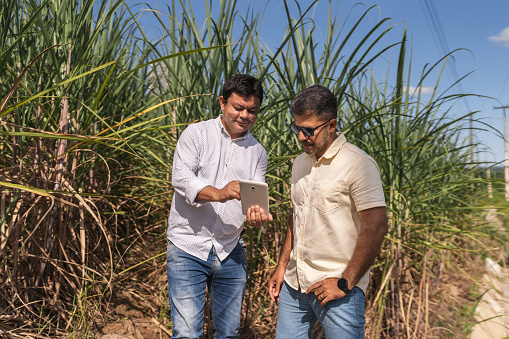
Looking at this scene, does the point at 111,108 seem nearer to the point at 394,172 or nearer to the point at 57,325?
the point at 57,325

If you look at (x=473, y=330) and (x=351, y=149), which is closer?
(x=351, y=149)

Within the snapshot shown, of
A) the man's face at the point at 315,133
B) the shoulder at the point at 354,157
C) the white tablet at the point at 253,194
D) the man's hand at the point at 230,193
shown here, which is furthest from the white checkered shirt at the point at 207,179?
the shoulder at the point at 354,157

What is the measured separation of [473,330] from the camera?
152 inches

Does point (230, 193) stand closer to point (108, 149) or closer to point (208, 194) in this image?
point (208, 194)

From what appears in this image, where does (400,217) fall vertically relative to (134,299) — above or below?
above

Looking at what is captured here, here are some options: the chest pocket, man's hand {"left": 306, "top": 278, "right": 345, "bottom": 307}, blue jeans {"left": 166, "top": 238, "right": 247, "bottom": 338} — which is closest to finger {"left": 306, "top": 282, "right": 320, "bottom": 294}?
man's hand {"left": 306, "top": 278, "right": 345, "bottom": 307}

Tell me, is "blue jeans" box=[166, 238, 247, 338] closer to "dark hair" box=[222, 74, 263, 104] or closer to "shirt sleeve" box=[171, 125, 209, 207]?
"shirt sleeve" box=[171, 125, 209, 207]

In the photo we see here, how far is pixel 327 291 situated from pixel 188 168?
33.7 inches

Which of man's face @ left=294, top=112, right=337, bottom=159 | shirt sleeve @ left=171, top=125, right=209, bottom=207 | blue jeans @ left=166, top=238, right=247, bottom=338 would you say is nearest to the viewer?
man's face @ left=294, top=112, right=337, bottom=159

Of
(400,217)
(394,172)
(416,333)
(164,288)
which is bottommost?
(416,333)

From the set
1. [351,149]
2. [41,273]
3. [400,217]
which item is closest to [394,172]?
[400,217]

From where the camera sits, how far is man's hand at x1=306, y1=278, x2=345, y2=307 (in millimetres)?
1647

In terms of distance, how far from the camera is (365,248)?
162cm

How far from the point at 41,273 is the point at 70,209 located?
1.23ft
